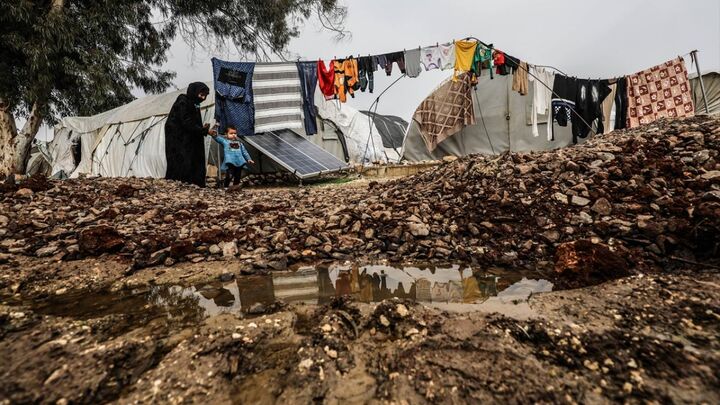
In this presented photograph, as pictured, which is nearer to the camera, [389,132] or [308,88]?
[308,88]

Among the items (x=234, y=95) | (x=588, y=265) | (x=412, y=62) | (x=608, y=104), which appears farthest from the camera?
(x=608, y=104)

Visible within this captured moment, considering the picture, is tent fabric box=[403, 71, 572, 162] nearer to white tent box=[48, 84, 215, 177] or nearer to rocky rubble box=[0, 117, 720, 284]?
rocky rubble box=[0, 117, 720, 284]

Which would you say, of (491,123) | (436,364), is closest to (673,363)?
(436,364)

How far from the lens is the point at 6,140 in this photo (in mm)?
9211

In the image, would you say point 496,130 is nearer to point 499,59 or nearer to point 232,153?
point 499,59

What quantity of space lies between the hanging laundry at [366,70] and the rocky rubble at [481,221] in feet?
21.6

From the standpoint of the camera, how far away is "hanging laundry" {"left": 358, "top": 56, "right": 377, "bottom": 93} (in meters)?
10.1

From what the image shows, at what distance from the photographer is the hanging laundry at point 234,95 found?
341 inches

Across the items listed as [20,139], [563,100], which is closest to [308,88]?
[563,100]

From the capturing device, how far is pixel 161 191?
6.31 meters

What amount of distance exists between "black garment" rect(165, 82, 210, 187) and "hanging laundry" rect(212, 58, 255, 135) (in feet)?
2.73

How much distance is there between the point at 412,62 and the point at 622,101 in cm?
748

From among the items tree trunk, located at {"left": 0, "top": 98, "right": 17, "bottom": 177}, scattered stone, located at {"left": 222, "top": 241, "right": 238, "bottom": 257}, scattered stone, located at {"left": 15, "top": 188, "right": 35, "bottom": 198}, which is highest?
tree trunk, located at {"left": 0, "top": 98, "right": 17, "bottom": 177}

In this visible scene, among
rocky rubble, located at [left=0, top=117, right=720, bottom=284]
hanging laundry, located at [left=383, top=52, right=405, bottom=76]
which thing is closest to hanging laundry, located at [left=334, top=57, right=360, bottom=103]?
hanging laundry, located at [left=383, top=52, right=405, bottom=76]
